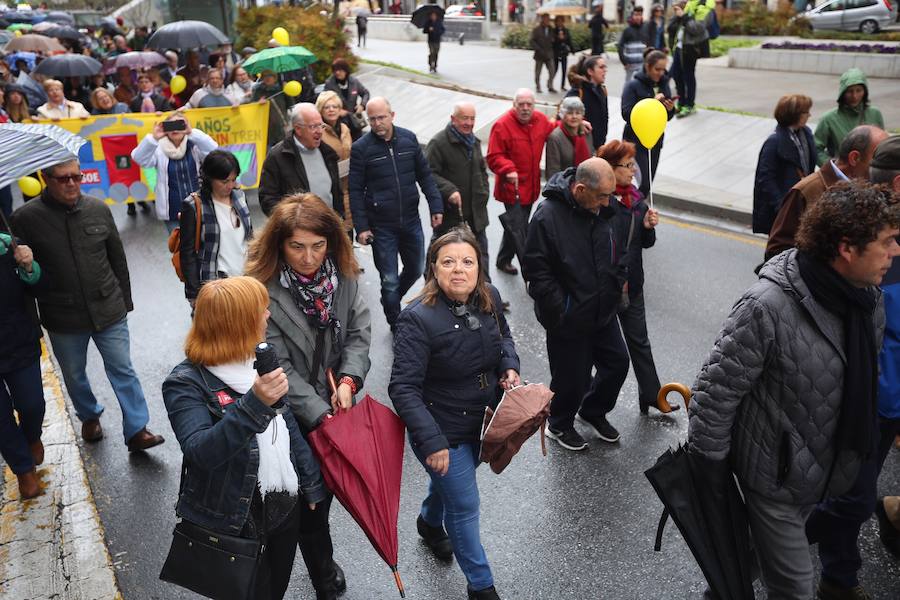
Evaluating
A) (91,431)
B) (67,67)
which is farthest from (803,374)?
(67,67)

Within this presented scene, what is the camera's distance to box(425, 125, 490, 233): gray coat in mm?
7051

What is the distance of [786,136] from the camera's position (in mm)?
6262

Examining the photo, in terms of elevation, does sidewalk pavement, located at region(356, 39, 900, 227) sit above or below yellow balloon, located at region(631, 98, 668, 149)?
below

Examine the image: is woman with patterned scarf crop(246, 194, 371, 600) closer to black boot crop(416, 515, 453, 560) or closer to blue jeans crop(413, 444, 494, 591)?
blue jeans crop(413, 444, 494, 591)

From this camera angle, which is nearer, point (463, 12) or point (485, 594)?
point (485, 594)

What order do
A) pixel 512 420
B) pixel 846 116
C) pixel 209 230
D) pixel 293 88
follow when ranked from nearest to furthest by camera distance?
pixel 512 420
pixel 209 230
pixel 846 116
pixel 293 88

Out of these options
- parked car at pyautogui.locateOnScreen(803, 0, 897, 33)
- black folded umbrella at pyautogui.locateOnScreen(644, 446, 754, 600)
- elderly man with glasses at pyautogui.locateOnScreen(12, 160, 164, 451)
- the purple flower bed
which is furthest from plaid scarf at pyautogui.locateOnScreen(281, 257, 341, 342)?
parked car at pyautogui.locateOnScreen(803, 0, 897, 33)

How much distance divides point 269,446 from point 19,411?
2582 mm

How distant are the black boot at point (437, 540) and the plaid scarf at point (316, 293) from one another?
1209 millimetres

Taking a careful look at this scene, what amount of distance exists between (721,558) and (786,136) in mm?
4106

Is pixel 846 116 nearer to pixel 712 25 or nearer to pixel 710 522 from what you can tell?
pixel 710 522

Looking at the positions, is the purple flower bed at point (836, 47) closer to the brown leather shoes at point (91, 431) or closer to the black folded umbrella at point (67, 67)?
the black folded umbrella at point (67, 67)

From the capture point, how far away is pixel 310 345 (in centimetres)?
354

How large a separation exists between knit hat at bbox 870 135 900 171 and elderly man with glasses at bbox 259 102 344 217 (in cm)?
394
